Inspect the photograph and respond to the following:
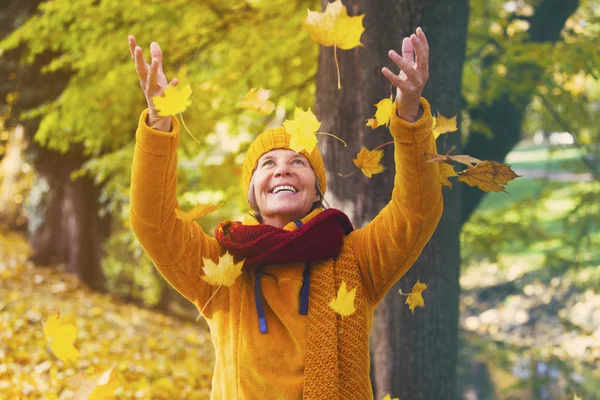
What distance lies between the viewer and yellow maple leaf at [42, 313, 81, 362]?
2229 mm

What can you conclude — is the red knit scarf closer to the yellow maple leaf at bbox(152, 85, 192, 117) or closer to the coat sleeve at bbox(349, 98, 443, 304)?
the coat sleeve at bbox(349, 98, 443, 304)

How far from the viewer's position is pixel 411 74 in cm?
175

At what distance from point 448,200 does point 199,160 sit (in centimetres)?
270

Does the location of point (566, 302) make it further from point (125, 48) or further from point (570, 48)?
point (125, 48)

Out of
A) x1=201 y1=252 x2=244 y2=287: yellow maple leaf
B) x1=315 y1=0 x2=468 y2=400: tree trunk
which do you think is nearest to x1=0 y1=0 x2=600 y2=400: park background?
x1=315 y1=0 x2=468 y2=400: tree trunk

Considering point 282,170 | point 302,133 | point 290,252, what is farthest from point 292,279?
point 302,133

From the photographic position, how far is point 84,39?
4.85 m

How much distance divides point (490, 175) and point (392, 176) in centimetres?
118

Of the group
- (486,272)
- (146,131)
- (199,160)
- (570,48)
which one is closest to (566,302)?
(486,272)

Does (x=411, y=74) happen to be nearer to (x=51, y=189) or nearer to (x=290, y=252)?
(x=290, y=252)

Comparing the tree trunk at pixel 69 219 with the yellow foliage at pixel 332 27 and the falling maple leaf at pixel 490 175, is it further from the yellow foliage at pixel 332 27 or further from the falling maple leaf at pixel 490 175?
the falling maple leaf at pixel 490 175

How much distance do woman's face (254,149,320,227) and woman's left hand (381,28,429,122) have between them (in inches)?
17.8

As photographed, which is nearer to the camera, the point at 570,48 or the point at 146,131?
the point at 146,131

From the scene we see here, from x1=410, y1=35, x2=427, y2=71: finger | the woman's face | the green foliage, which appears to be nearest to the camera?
x1=410, y1=35, x2=427, y2=71: finger
